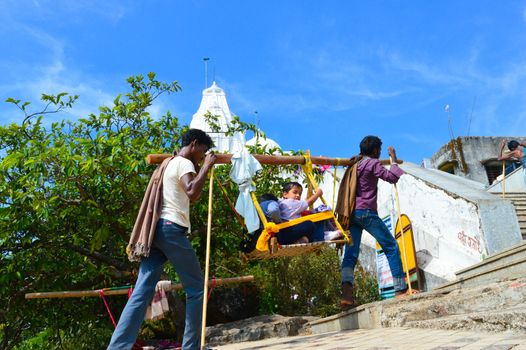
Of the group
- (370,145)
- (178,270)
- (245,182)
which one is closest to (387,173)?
(370,145)

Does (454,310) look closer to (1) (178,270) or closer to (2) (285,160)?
(2) (285,160)

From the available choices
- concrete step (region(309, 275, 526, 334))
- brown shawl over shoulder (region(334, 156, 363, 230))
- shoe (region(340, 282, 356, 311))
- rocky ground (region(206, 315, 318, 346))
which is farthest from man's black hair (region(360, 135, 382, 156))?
rocky ground (region(206, 315, 318, 346))

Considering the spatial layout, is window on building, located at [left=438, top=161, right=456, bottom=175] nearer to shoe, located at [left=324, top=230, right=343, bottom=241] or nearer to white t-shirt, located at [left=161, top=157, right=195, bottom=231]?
shoe, located at [left=324, top=230, right=343, bottom=241]

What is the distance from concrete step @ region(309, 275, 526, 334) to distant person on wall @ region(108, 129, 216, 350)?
6.56 feet

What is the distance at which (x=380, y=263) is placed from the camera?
10.2 meters

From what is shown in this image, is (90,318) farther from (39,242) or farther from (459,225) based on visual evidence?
(459,225)

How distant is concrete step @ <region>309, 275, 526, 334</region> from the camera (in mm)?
3588

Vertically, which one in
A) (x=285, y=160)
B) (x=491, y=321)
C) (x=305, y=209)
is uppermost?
(x=285, y=160)

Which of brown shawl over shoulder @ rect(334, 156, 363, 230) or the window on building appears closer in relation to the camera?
brown shawl over shoulder @ rect(334, 156, 363, 230)

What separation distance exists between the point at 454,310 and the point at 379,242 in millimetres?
1235

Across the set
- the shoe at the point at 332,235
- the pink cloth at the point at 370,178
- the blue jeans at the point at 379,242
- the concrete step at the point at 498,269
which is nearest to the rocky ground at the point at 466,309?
the concrete step at the point at 498,269

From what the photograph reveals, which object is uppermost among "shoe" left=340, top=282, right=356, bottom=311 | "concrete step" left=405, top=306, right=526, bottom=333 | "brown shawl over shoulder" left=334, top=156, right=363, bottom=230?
"brown shawl over shoulder" left=334, top=156, right=363, bottom=230

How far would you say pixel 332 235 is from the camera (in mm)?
5629

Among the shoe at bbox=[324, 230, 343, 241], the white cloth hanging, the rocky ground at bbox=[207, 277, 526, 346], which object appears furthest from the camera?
the shoe at bbox=[324, 230, 343, 241]
